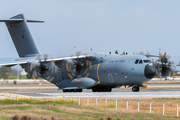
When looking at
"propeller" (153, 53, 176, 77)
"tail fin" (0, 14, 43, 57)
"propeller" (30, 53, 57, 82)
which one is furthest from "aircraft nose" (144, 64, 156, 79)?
"tail fin" (0, 14, 43, 57)

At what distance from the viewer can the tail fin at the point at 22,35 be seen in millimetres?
44938

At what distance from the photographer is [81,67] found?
135ft

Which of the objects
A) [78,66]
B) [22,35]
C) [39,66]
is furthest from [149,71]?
[22,35]

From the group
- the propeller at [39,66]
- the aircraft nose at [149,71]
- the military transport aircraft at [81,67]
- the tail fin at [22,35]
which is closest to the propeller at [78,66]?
the military transport aircraft at [81,67]

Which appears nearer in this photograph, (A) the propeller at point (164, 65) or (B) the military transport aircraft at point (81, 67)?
(B) the military transport aircraft at point (81, 67)

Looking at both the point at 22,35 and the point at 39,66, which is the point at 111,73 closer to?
the point at 39,66

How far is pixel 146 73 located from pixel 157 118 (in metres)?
18.5

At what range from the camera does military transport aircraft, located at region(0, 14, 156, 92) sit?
38844 millimetres

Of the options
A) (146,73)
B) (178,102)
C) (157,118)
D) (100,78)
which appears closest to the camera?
(157,118)

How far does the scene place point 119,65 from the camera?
3972cm

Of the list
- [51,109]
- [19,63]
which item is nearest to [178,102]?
[51,109]

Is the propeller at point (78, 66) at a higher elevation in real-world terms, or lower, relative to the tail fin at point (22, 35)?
lower

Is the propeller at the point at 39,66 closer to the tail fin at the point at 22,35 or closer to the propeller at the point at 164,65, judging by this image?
the tail fin at the point at 22,35

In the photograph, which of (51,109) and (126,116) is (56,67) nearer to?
(51,109)
